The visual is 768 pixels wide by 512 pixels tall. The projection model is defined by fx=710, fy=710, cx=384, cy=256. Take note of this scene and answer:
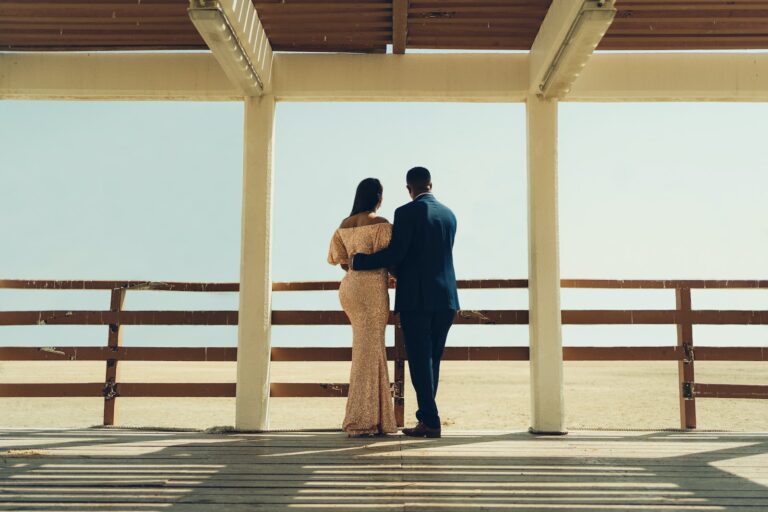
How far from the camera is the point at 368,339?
162 inches

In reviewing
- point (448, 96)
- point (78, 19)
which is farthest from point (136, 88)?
point (448, 96)

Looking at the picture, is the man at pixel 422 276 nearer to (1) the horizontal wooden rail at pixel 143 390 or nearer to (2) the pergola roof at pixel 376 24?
(1) the horizontal wooden rail at pixel 143 390

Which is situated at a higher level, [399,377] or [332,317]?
[332,317]

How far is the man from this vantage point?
3.99 metres

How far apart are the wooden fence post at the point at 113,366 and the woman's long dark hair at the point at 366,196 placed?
213cm

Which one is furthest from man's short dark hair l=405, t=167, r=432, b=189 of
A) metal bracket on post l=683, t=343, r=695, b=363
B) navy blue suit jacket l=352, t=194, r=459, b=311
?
metal bracket on post l=683, t=343, r=695, b=363

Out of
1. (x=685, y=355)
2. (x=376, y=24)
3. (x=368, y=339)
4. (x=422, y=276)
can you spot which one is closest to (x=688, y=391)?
(x=685, y=355)

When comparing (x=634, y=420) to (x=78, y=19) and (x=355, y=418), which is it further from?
(x=78, y=19)

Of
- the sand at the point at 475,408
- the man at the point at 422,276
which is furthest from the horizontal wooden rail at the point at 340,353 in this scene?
the sand at the point at 475,408

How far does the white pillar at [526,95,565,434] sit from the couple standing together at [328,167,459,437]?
2.62 feet

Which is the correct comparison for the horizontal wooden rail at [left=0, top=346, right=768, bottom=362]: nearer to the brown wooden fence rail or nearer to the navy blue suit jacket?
the brown wooden fence rail

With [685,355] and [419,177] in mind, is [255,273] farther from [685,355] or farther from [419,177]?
[685,355]

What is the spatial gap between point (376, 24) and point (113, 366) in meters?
3.07

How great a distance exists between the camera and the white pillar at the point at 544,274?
181 inches
